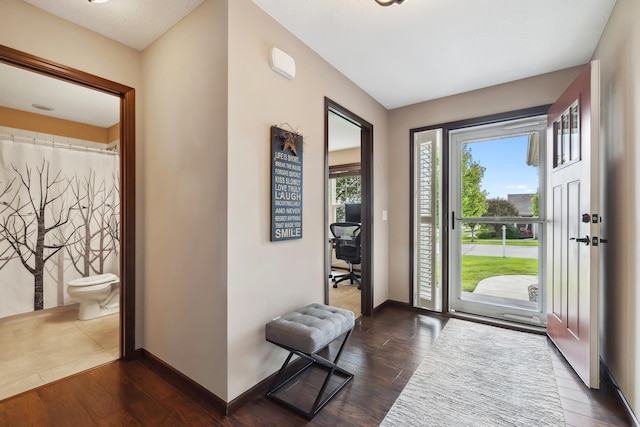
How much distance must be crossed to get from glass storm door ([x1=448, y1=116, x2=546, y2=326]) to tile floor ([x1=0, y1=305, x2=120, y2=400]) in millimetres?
3585

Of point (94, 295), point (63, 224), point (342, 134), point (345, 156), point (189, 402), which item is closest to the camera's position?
point (189, 402)

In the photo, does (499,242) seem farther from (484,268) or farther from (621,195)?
(621,195)

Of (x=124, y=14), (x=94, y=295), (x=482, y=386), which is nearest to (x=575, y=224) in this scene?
(x=482, y=386)

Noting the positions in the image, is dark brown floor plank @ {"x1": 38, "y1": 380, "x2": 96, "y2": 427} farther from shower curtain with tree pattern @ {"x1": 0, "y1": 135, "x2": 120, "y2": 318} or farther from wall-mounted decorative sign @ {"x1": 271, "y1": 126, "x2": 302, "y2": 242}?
shower curtain with tree pattern @ {"x1": 0, "y1": 135, "x2": 120, "y2": 318}

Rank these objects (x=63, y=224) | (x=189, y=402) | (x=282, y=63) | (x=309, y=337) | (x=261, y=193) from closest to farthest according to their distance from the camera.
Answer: (x=309, y=337)
(x=189, y=402)
(x=261, y=193)
(x=282, y=63)
(x=63, y=224)

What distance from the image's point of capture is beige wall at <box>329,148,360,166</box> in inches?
219

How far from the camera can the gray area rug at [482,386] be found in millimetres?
1626

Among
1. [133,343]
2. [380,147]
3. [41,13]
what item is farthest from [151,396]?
[380,147]

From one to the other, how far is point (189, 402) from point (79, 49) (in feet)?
8.25

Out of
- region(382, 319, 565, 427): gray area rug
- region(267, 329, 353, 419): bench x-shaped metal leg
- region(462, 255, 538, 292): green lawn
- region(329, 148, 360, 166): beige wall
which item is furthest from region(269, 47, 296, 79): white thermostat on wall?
region(329, 148, 360, 166): beige wall

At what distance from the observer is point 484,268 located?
338 cm

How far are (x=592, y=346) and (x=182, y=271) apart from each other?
2737mm

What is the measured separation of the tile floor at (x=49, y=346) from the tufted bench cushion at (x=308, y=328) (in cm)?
155

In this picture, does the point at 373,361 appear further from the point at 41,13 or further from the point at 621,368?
the point at 41,13
